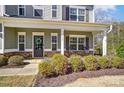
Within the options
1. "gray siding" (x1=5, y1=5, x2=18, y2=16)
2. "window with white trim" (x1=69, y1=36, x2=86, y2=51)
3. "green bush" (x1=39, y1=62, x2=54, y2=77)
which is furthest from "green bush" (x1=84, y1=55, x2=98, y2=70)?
"gray siding" (x1=5, y1=5, x2=18, y2=16)

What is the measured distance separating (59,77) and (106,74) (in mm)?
2503

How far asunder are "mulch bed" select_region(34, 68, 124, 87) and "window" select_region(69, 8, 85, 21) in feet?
41.5

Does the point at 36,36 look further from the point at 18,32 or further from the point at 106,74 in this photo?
the point at 106,74

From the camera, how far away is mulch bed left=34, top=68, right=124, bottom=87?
9.73m

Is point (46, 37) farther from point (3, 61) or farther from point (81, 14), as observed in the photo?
point (3, 61)

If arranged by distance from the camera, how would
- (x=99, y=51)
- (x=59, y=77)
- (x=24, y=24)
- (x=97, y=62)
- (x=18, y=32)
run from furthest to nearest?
(x=99, y=51) → (x=18, y=32) → (x=24, y=24) → (x=97, y=62) → (x=59, y=77)

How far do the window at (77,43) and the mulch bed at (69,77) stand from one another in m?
11.2

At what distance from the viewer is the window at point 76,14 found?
2403 cm

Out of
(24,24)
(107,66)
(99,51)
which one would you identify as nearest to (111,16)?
(99,51)

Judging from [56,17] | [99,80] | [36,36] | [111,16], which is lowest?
[99,80]

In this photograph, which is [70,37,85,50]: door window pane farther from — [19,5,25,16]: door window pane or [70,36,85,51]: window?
[19,5,25,16]: door window pane

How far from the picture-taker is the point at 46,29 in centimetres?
2175

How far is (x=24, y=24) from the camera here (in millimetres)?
18625

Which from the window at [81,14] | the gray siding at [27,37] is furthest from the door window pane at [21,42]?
the window at [81,14]
